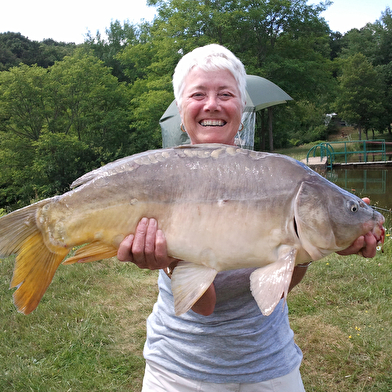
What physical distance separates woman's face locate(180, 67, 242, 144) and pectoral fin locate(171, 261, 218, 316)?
79 centimetres

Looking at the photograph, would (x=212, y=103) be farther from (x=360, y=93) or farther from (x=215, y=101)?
(x=360, y=93)

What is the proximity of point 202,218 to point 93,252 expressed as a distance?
0.52 metres

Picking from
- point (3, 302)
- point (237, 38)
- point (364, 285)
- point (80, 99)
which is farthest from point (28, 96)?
point (364, 285)

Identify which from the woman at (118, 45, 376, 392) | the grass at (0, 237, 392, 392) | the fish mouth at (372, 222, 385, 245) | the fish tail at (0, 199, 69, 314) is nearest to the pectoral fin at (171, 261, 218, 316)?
the woman at (118, 45, 376, 392)

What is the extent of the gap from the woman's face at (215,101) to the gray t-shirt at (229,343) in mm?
776

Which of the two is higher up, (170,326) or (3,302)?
(170,326)

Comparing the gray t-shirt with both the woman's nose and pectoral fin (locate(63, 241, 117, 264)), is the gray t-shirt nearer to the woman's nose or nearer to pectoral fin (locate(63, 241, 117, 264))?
pectoral fin (locate(63, 241, 117, 264))

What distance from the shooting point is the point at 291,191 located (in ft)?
5.16

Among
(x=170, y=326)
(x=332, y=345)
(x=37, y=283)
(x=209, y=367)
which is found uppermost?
(x=37, y=283)

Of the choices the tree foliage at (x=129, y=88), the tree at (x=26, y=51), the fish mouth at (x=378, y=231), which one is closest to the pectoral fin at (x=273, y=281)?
the fish mouth at (x=378, y=231)

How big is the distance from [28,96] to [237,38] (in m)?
14.4

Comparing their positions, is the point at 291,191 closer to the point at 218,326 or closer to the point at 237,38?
the point at 218,326

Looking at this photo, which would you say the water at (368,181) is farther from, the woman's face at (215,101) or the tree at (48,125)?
the tree at (48,125)

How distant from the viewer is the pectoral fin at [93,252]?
1.67 metres
